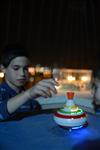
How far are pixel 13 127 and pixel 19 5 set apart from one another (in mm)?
1935

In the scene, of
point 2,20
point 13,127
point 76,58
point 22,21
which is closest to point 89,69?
point 76,58

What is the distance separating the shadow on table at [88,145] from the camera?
2.17ft

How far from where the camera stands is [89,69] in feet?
8.84

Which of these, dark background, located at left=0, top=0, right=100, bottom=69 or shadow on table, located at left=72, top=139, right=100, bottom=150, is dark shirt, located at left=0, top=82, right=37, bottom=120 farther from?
dark background, located at left=0, top=0, right=100, bottom=69

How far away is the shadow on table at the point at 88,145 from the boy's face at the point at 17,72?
0.49 meters

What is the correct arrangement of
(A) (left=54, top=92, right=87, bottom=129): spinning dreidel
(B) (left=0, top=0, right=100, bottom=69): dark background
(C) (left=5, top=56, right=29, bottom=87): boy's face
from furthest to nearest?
(B) (left=0, top=0, right=100, bottom=69): dark background, (C) (left=5, top=56, right=29, bottom=87): boy's face, (A) (left=54, top=92, right=87, bottom=129): spinning dreidel

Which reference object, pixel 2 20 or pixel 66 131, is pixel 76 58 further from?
pixel 66 131

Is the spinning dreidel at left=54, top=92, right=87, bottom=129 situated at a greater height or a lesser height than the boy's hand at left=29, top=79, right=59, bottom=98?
lesser

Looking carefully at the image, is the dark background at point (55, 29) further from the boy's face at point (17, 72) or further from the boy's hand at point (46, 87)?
the boy's hand at point (46, 87)

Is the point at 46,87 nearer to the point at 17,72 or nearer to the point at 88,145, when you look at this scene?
the point at 88,145

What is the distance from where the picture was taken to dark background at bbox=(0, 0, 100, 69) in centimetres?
257

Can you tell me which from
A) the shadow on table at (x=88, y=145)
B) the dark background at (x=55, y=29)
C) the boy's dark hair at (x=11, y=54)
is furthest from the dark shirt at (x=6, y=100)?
the dark background at (x=55, y=29)

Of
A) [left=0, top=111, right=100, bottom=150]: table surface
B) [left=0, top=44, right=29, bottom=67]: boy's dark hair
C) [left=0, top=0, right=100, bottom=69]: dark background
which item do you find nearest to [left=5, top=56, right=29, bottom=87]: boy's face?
[left=0, top=44, right=29, bottom=67]: boy's dark hair

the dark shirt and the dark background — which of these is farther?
the dark background
